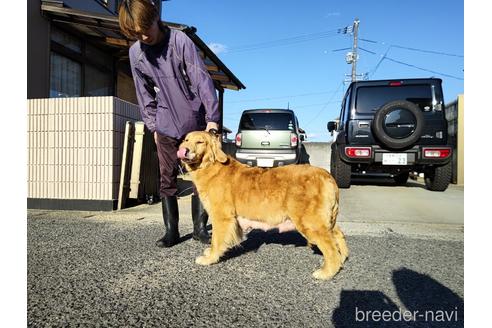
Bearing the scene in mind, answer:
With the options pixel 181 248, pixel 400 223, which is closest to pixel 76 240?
pixel 181 248

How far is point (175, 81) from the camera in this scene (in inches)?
116

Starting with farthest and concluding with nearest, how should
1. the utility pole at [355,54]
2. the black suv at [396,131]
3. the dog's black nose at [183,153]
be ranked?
the utility pole at [355,54], the black suv at [396,131], the dog's black nose at [183,153]

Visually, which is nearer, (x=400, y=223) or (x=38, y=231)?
(x=38, y=231)

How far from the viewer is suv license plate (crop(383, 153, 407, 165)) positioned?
6.36 metres

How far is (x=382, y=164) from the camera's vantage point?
21.6 ft

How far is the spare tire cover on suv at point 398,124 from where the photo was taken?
607 cm

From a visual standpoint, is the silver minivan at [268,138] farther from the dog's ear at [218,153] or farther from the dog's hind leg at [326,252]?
the dog's hind leg at [326,252]

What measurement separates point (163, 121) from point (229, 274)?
1.52 m

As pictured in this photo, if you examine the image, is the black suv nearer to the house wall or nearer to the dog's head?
the dog's head

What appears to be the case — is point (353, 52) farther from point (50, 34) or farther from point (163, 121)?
point (163, 121)

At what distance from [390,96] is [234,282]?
5941 millimetres

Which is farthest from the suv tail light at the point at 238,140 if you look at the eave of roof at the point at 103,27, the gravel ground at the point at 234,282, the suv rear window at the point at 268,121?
the gravel ground at the point at 234,282

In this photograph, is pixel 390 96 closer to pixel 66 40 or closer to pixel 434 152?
pixel 434 152

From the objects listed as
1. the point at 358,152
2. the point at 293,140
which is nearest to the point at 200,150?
the point at 358,152
